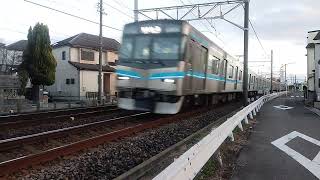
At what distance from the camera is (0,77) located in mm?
26500

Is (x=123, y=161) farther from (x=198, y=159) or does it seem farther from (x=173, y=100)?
(x=173, y=100)

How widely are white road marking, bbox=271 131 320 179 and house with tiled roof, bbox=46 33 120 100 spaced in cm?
3031

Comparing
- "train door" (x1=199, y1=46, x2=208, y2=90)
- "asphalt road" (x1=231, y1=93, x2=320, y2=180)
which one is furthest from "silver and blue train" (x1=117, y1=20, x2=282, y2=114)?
"asphalt road" (x1=231, y1=93, x2=320, y2=180)

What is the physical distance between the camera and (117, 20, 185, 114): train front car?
14656 mm

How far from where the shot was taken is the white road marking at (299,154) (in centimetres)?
799

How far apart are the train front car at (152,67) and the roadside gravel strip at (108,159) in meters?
2.45

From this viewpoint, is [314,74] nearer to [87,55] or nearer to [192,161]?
[87,55]

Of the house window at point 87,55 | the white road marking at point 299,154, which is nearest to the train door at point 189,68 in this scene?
the white road marking at point 299,154

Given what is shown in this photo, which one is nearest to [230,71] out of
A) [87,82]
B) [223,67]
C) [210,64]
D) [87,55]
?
Answer: [223,67]

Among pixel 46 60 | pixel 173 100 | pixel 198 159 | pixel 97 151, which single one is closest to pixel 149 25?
pixel 173 100

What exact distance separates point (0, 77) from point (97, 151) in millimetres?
19438

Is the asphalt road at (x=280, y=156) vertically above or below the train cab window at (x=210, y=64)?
below

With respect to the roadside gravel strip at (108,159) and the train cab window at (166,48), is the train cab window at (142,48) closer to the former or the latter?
the train cab window at (166,48)

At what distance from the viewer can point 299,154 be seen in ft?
31.3
